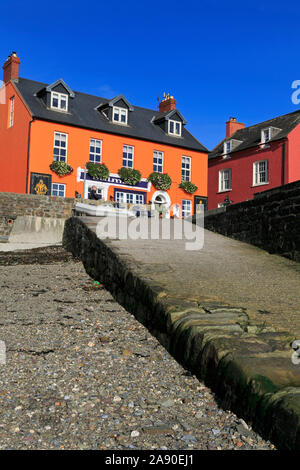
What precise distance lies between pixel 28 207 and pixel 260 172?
16.2 metres

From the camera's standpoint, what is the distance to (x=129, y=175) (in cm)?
2412

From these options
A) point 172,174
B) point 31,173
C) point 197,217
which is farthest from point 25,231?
point 172,174

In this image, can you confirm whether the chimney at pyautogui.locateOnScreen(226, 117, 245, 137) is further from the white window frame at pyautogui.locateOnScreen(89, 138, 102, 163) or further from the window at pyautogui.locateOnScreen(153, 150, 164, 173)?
the white window frame at pyautogui.locateOnScreen(89, 138, 102, 163)

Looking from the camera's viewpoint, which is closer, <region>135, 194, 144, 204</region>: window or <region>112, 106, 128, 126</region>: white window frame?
<region>135, 194, 144, 204</region>: window

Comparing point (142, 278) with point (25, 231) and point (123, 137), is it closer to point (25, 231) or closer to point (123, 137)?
point (25, 231)

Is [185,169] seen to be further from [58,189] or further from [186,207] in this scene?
[58,189]

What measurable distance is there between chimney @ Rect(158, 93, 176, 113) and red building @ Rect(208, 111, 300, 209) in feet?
15.9

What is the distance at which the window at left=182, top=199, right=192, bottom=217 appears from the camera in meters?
26.5

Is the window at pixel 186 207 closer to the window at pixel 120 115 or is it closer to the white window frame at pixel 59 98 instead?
the window at pixel 120 115

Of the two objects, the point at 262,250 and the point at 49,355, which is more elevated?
the point at 262,250

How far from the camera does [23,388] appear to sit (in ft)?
9.75

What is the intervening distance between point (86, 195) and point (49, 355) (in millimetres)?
19578

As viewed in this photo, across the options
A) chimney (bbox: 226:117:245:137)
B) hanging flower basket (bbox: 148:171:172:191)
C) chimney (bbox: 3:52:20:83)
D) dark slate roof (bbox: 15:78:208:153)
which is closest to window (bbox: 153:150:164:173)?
hanging flower basket (bbox: 148:171:172:191)

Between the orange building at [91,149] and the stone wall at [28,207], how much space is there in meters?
4.27
